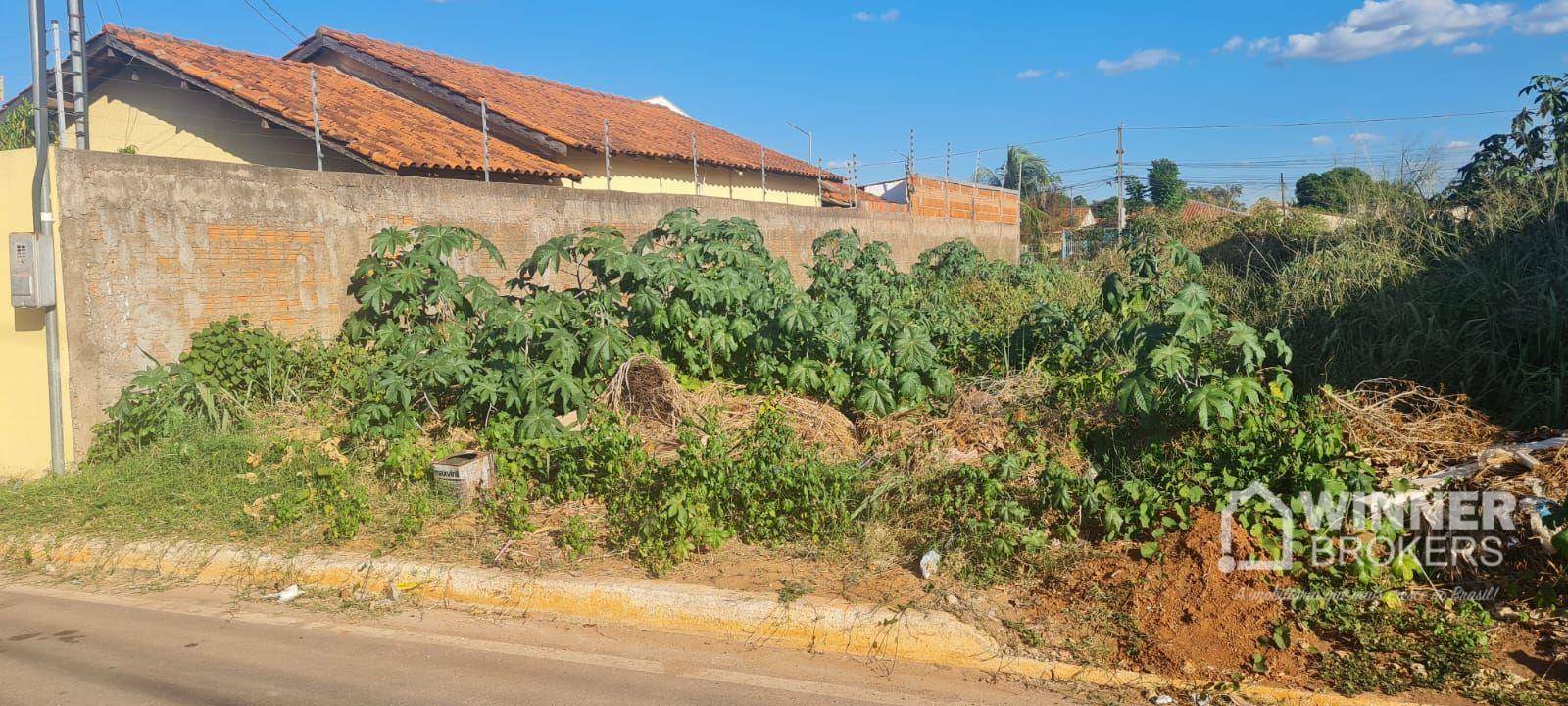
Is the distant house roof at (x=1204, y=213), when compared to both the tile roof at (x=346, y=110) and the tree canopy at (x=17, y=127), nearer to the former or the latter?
the tile roof at (x=346, y=110)

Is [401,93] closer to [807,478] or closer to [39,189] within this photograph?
[39,189]

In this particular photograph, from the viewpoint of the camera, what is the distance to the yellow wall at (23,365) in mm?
6730

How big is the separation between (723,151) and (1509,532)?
55.2 ft

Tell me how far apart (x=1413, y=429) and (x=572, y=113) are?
15.6 m

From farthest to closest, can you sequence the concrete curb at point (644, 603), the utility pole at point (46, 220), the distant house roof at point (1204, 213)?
the distant house roof at point (1204, 213) → the utility pole at point (46, 220) → the concrete curb at point (644, 603)

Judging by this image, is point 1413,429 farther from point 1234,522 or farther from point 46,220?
point 46,220

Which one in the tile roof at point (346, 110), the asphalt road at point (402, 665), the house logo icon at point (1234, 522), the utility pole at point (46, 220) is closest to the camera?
the asphalt road at point (402, 665)

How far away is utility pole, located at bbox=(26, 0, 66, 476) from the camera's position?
6.50 m

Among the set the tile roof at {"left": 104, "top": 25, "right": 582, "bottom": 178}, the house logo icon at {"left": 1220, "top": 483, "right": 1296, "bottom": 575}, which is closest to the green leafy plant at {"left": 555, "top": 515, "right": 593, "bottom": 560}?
the house logo icon at {"left": 1220, "top": 483, "right": 1296, "bottom": 575}

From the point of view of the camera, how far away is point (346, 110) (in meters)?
13.2

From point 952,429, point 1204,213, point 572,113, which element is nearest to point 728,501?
point 952,429

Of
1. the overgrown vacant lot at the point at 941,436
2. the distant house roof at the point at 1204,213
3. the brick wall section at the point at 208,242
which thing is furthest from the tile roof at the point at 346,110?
the distant house roof at the point at 1204,213

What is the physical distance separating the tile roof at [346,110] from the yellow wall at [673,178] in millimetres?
1121

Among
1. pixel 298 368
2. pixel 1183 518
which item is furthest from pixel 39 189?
pixel 1183 518
